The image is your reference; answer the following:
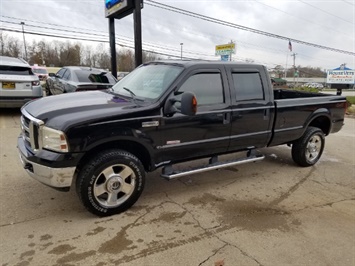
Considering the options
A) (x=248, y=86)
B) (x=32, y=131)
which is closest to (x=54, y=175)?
(x=32, y=131)

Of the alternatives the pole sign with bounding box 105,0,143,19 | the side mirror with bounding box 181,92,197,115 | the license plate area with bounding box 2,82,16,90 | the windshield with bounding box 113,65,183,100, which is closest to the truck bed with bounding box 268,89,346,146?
the windshield with bounding box 113,65,183,100

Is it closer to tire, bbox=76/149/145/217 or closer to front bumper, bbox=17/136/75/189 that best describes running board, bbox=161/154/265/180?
tire, bbox=76/149/145/217

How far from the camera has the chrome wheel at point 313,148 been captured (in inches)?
226

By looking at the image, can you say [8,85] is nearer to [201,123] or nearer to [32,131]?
[32,131]

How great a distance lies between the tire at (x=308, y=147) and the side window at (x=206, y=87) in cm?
229

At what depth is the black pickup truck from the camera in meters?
3.21

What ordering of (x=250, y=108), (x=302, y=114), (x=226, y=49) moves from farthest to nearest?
1. (x=226, y=49)
2. (x=302, y=114)
3. (x=250, y=108)

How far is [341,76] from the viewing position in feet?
66.5

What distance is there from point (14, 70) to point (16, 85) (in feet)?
2.00

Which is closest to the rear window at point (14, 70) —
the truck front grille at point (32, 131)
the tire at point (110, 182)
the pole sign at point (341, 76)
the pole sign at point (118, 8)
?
the pole sign at point (118, 8)

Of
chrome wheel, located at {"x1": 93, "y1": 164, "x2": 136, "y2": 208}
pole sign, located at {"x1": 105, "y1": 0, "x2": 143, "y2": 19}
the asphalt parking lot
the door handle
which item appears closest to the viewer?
the asphalt parking lot

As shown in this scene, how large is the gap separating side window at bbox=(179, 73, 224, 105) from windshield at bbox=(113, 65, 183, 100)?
0.74ft

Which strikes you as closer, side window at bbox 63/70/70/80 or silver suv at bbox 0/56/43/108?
silver suv at bbox 0/56/43/108

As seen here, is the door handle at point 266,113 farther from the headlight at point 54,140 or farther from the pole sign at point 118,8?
the pole sign at point 118,8
